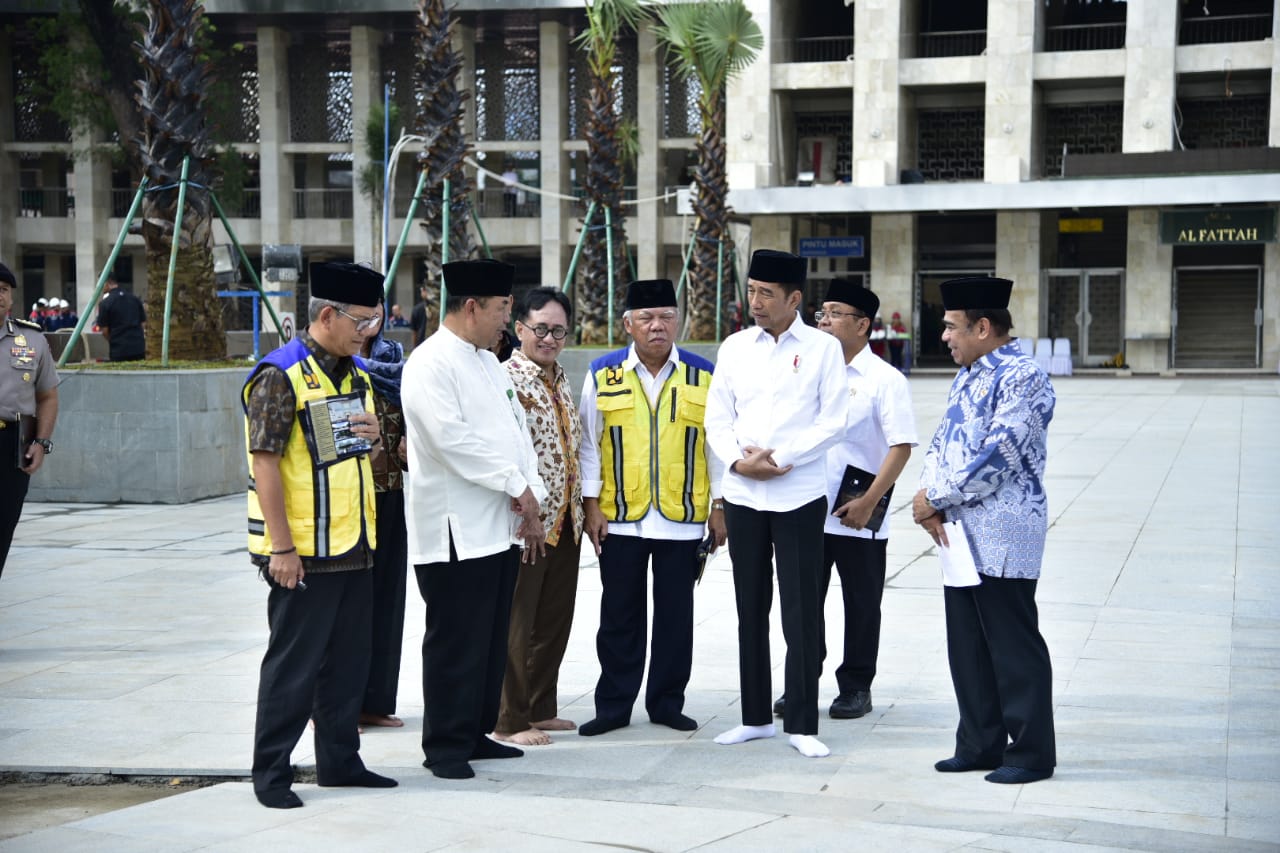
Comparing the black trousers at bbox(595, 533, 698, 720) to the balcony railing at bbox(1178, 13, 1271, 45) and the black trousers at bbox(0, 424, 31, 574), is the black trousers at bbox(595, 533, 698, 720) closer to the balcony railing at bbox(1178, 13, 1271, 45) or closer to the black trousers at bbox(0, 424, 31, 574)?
the black trousers at bbox(0, 424, 31, 574)

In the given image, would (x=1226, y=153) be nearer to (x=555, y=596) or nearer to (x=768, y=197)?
(x=768, y=197)

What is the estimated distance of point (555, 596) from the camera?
250 inches

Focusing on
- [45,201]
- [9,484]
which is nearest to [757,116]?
[45,201]

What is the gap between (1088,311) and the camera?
4234 cm

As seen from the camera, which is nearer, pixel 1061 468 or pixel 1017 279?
pixel 1061 468

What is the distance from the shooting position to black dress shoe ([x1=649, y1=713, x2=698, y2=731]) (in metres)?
6.28

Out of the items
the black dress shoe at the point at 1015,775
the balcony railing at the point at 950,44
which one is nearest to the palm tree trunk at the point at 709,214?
the balcony railing at the point at 950,44

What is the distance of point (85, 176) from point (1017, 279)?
108 ft

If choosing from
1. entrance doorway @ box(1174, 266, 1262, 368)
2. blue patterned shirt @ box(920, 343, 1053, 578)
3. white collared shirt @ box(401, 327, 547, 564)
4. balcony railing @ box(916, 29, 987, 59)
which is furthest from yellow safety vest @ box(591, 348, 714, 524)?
balcony railing @ box(916, 29, 987, 59)

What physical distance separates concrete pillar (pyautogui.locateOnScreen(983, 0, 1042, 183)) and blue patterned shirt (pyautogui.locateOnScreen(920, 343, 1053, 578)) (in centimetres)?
3636

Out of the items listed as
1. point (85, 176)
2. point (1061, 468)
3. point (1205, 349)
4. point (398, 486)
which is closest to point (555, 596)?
point (398, 486)

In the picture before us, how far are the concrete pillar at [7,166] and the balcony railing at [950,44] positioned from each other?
32652 millimetres

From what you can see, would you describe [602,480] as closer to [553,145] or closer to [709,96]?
[709,96]

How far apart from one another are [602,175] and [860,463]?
2021 centimetres
